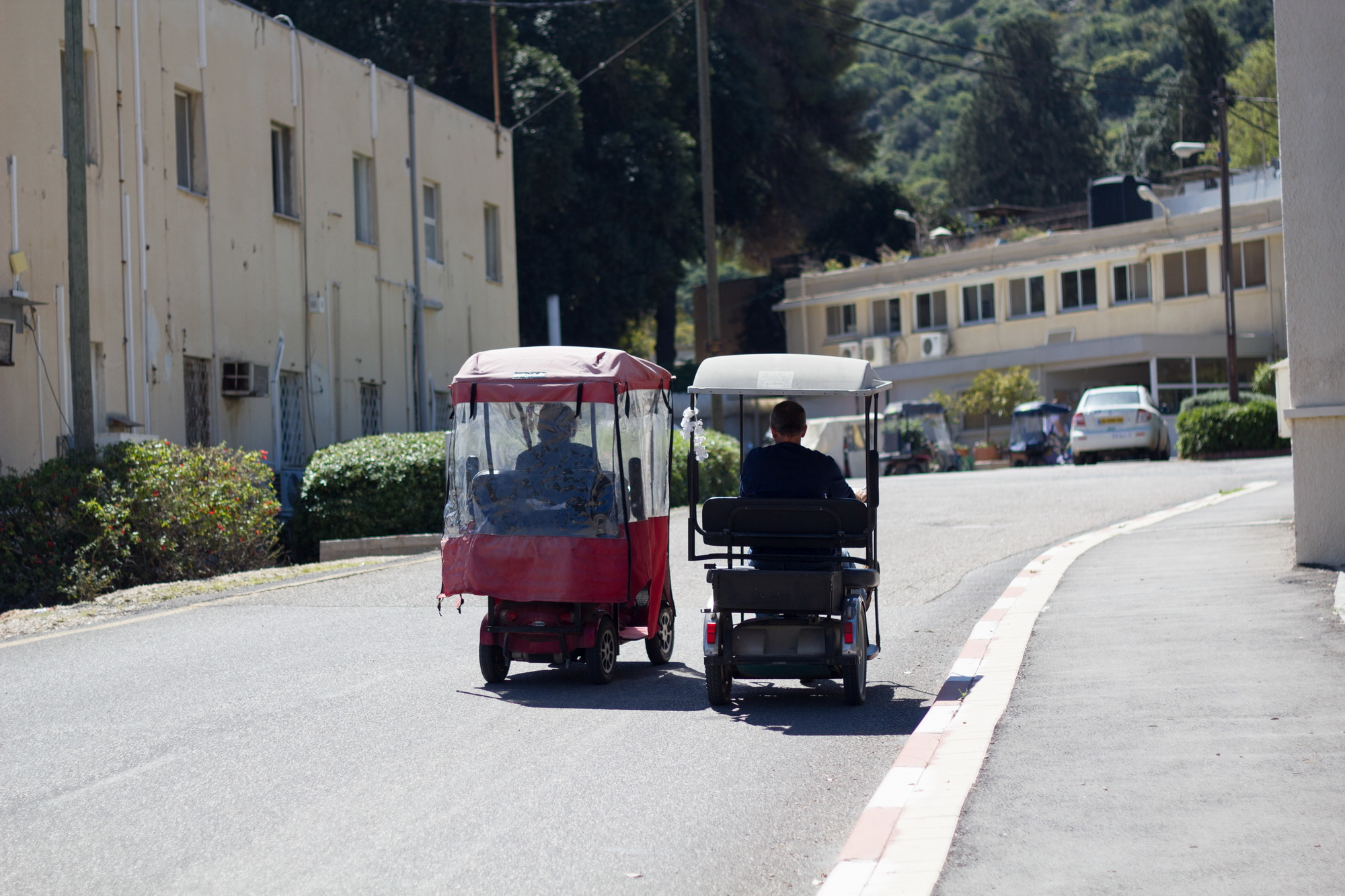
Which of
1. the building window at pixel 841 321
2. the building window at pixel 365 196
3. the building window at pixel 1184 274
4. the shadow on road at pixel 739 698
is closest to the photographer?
the shadow on road at pixel 739 698

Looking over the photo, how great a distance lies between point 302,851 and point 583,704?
337cm

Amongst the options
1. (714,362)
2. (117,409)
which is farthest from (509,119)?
(714,362)

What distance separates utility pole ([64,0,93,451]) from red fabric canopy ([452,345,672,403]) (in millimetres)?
8374

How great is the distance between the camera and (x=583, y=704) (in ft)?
29.6

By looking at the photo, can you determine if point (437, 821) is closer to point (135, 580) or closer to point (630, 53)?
point (135, 580)

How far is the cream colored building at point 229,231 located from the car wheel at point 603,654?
34.0 feet

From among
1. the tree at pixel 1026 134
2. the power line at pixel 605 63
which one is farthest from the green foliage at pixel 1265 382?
the tree at pixel 1026 134

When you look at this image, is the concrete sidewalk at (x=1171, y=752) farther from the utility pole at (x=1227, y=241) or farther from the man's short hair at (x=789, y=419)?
the utility pole at (x=1227, y=241)

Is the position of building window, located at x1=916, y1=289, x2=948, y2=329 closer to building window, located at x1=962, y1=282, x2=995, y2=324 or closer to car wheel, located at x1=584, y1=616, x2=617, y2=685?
building window, located at x1=962, y1=282, x2=995, y2=324

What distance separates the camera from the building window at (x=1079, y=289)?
5028 centimetres

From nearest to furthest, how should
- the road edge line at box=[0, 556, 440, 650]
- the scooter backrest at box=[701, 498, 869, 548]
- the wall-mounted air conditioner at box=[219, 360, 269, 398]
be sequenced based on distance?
1. the scooter backrest at box=[701, 498, 869, 548]
2. the road edge line at box=[0, 556, 440, 650]
3. the wall-mounted air conditioner at box=[219, 360, 269, 398]

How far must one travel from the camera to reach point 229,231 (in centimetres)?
2188

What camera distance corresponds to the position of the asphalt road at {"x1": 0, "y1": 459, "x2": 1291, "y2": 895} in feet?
18.3

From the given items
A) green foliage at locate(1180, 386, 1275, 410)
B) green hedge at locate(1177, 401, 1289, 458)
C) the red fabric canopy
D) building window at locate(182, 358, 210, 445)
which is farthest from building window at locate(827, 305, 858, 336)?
the red fabric canopy
